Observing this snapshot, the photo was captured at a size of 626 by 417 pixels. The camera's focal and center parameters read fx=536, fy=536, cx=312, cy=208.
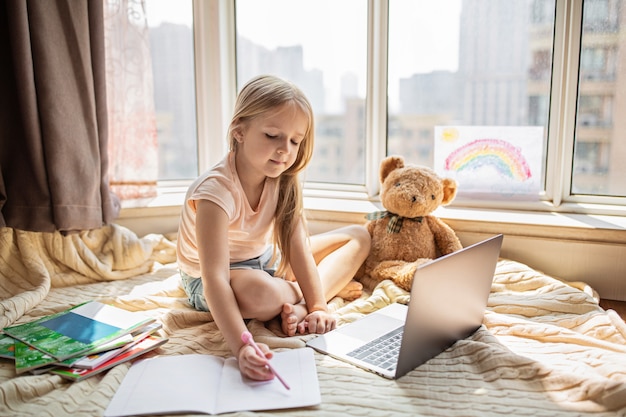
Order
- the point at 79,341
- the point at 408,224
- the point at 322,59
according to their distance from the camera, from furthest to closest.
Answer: the point at 322,59, the point at 408,224, the point at 79,341

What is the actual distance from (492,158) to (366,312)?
797mm

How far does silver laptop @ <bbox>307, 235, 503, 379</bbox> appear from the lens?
1.01 metres

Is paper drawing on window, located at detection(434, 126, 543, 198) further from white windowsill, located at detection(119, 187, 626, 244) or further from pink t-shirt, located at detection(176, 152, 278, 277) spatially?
pink t-shirt, located at detection(176, 152, 278, 277)

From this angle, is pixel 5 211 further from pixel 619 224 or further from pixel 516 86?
pixel 619 224

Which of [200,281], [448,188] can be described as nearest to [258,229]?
[200,281]

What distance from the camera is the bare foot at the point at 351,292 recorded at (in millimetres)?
1563

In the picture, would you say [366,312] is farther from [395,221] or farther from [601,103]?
[601,103]

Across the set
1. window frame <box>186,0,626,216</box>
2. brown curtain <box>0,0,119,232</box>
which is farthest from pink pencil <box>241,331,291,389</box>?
window frame <box>186,0,626,216</box>

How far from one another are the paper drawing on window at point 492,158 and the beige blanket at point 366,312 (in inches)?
14.0

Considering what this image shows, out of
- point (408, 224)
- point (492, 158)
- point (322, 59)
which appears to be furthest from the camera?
point (322, 59)

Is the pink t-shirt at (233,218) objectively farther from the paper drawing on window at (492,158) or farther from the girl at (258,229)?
the paper drawing on window at (492,158)

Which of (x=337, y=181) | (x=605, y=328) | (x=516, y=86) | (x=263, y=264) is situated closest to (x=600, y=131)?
(x=516, y=86)

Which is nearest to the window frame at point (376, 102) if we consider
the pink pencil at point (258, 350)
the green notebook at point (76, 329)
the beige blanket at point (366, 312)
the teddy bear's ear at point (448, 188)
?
the teddy bear's ear at point (448, 188)

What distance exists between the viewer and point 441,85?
191 centimetres
